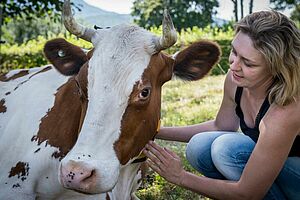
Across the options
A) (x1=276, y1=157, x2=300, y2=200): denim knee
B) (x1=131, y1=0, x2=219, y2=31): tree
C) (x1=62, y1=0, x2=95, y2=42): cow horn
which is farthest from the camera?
(x1=131, y1=0, x2=219, y2=31): tree

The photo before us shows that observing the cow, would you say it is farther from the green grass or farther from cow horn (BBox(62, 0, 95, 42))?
the green grass

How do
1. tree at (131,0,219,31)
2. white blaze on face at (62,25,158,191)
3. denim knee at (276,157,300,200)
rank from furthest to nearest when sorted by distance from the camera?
1. tree at (131,0,219,31)
2. denim knee at (276,157,300,200)
3. white blaze on face at (62,25,158,191)

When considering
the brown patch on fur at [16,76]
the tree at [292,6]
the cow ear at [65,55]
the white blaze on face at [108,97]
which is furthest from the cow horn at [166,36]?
the tree at [292,6]

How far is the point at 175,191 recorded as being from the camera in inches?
202

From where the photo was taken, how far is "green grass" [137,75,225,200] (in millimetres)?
5121

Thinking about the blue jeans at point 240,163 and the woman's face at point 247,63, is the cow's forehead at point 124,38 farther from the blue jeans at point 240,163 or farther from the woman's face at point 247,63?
the blue jeans at point 240,163

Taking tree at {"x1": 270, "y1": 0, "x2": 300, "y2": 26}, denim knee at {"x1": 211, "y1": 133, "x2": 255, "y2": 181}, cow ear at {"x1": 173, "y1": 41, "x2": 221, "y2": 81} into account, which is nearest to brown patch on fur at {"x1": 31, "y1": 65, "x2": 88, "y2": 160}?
cow ear at {"x1": 173, "y1": 41, "x2": 221, "y2": 81}

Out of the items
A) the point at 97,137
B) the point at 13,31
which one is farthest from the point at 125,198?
the point at 13,31

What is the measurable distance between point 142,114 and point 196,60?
0.74 m

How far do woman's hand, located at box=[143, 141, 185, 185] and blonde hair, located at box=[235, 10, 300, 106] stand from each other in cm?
70

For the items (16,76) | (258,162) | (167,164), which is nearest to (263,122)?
(258,162)

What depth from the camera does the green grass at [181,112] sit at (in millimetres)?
5121

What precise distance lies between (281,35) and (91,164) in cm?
139

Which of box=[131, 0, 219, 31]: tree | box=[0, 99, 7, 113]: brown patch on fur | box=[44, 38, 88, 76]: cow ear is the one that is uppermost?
box=[44, 38, 88, 76]: cow ear
